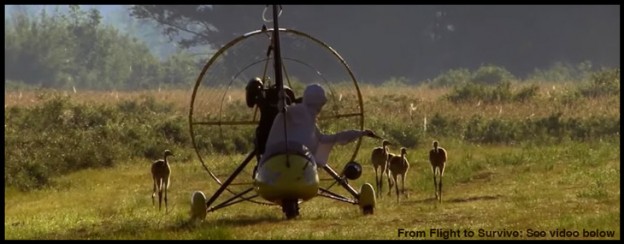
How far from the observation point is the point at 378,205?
16.4m

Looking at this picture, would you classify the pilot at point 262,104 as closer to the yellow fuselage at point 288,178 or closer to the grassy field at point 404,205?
the grassy field at point 404,205

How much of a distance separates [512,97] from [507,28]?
43253mm

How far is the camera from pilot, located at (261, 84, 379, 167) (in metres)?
14.3

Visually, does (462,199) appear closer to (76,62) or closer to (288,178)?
(288,178)

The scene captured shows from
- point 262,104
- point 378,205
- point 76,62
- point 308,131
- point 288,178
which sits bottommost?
point 378,205

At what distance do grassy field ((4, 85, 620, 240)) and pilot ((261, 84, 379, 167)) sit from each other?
78cm

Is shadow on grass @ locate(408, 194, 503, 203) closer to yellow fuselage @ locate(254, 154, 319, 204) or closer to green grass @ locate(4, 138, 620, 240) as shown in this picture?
green grass @ locate(4, 138, 620, 240)

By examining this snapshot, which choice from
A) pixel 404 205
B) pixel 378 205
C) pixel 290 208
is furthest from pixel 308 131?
pixel 404 205

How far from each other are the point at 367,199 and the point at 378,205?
5.07ft

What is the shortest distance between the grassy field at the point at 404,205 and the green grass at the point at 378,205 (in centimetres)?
2

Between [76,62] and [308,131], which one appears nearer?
[308,131]

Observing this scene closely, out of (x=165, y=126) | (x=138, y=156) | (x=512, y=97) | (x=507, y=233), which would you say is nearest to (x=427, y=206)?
(x=507, y=233)

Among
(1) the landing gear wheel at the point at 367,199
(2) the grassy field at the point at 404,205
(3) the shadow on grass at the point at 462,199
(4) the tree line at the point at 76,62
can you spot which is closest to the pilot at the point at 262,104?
(2) the grassy field at the point at 404,205

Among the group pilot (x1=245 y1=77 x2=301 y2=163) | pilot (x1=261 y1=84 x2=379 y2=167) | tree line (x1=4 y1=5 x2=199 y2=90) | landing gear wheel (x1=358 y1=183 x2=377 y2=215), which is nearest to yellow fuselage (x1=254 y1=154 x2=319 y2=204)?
pilot (x1=261 y1=84 x2=379 y2=167)
